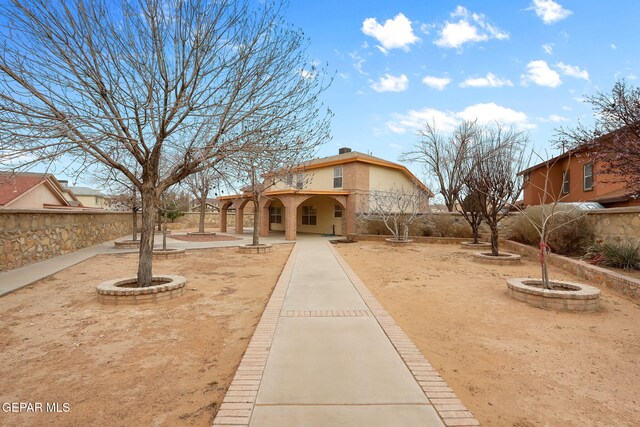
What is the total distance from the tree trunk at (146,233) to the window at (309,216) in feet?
60.9

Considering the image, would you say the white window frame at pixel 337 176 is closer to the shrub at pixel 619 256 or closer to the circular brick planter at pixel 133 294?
the shrub at pixel 619 256

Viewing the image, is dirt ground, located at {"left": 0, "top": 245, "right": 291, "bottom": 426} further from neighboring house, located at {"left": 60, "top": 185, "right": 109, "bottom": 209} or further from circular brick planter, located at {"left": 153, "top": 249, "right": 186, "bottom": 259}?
neighboring house, located at {"left": 60, "top": 185, "right": 109, "bottom": 209}

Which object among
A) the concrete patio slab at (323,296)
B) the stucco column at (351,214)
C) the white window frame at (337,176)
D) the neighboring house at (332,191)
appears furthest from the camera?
the white window frame at (337,176)

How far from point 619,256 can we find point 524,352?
6.62m

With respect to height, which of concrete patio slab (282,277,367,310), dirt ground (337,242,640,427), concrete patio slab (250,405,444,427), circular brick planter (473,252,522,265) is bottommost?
dirt ground (337,242,640,427)

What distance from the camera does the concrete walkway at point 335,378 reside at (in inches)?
101

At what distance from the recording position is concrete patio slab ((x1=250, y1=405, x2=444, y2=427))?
2459mm

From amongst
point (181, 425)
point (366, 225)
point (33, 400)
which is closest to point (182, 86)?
point (33, 400)

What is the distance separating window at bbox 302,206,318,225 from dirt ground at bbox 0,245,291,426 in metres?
17.6

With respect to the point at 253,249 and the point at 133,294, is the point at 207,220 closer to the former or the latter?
the point at 253,249

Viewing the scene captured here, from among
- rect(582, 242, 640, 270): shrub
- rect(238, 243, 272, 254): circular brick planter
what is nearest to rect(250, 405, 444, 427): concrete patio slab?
rect(582, 242, 640, 270): shrub

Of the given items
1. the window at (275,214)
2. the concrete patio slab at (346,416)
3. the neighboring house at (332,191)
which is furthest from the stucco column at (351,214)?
the concrete patio slab at (346,416)

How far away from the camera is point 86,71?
5840 mm

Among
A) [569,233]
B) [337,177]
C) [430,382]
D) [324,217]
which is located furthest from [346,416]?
[324,217]
